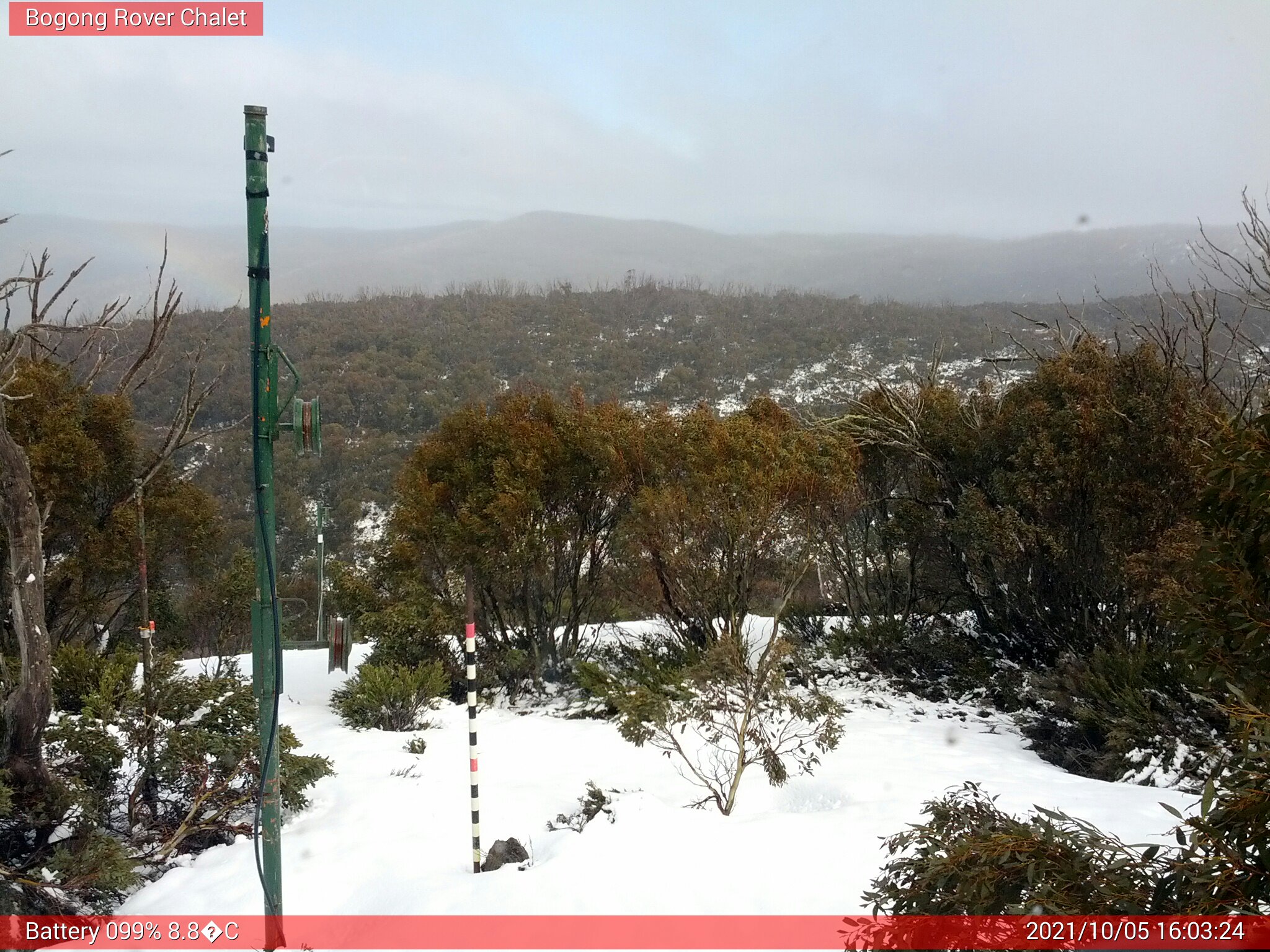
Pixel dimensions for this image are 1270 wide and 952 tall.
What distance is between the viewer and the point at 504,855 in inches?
181

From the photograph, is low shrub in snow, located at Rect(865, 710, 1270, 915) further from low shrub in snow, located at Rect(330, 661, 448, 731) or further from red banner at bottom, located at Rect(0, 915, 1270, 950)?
low shrub in snow, located at Rect(330, 661, 448, 731)

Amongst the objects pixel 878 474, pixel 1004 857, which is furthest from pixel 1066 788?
pixel 878 474

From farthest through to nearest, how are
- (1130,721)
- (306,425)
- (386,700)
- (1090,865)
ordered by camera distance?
(386,700) → (1130,721) → (306,425) → (1090,865)

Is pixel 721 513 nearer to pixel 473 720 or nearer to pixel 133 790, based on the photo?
pixel 473 720

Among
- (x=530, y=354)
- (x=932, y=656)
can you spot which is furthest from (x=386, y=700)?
(x=530, y=354)

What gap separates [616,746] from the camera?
299 inches

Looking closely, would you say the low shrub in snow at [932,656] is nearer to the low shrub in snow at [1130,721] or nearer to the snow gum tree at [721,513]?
the low shrub in snow at [1130,721]

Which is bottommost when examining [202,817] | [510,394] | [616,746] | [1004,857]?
[616,746]

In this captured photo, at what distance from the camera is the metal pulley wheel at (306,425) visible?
3.41m

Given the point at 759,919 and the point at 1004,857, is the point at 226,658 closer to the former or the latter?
the point at 759,919

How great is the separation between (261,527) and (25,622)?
2277mm

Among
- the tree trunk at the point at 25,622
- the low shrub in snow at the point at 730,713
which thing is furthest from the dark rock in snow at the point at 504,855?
the tree trunk at the point at 25,622

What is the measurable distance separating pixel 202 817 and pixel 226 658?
469 cm

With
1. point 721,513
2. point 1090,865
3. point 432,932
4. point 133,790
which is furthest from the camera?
point 721,513
